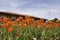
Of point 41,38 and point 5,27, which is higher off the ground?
point 5,27

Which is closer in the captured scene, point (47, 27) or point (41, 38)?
point (41, 38)

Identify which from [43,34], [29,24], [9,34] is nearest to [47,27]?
[43,34]

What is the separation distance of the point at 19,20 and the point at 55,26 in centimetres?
242

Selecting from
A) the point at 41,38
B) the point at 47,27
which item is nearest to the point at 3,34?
the point at 41,38

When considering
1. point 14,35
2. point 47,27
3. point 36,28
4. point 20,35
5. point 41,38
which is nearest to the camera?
point 20,35

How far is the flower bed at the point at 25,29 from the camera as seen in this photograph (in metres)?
6.62

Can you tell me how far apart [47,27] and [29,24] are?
5.43ft

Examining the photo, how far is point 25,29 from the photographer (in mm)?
7570

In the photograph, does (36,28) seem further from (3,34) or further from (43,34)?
(3,34)

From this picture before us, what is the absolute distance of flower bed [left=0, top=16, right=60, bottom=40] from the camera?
662 centimetres

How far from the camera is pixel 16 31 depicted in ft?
23.8

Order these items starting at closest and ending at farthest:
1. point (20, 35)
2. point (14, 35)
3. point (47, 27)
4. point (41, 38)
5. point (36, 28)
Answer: point (20, 35)
point (14, 35)
point (41, 38)
point (36, 28)
point (47, 27)

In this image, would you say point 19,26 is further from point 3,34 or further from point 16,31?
point 3,34

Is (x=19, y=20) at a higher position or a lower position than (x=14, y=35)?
Answer: higher
